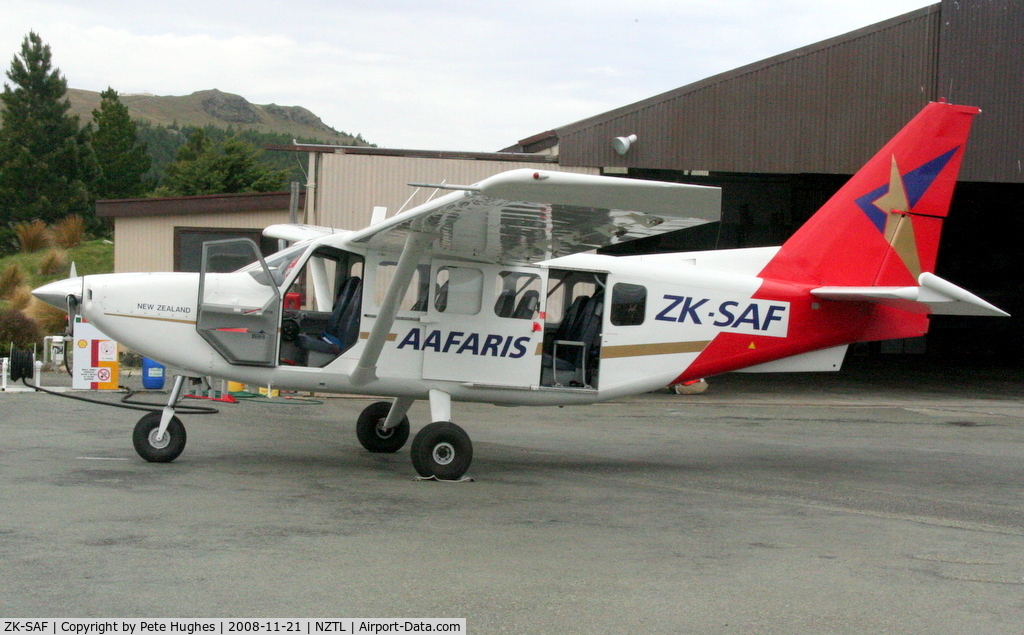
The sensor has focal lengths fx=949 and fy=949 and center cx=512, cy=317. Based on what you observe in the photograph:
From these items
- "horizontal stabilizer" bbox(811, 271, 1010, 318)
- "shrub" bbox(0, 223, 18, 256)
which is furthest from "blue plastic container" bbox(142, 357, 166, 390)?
"shrub" bbox(0, 223, 18, 256)

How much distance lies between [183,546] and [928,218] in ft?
29.5

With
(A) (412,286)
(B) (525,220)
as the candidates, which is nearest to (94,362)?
(A) (412,286)

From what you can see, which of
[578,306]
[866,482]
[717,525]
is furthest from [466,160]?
[717,525]

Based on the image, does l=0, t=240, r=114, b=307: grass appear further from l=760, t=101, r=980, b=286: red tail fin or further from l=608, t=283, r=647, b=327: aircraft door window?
l=760, t=101, r=980, b=286: red tail fin

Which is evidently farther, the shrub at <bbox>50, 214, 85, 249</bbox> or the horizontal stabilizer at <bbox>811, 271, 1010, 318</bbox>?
the shrub at <bbox>50, 214, 85, 249</bbox>

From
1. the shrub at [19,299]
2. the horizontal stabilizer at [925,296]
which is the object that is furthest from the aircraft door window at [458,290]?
the shrub at [19,299]

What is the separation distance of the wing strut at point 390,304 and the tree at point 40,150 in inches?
1504

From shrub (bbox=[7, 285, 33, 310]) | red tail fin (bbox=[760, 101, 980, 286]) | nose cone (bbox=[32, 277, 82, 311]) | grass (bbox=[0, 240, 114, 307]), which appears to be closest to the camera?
nose cone (bbox=[32, 277, 82, 311])

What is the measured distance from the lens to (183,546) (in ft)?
20.2

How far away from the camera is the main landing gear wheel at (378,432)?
10688mm

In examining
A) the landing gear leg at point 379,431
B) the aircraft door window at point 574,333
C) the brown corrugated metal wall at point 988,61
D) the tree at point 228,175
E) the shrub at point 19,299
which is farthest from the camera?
the tree at point 228,175

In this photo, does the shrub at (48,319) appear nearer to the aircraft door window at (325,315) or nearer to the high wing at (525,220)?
the aircraft door window at (325,315)

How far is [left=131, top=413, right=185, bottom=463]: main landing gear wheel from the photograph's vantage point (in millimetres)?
9070

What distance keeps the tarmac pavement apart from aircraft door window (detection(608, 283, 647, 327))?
161cm
